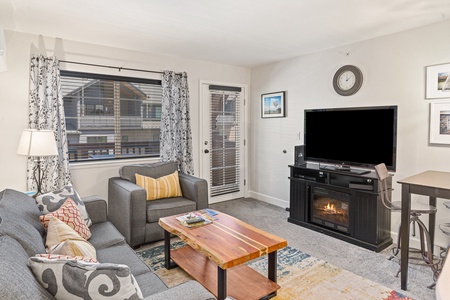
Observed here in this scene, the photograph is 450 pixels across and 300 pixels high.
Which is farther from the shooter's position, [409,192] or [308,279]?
[308,279]

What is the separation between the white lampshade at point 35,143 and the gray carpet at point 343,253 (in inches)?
108

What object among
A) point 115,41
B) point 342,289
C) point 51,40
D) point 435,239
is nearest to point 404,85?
point 435,239

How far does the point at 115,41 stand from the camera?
3705mm

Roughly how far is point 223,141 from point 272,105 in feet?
3.56

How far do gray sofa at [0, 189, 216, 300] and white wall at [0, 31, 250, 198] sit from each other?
1.27m

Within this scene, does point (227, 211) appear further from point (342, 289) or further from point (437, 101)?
point (437, 101)

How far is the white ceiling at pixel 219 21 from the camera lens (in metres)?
2.59

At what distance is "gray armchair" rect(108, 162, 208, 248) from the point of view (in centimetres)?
312

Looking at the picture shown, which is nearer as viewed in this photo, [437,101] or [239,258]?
[239,258]

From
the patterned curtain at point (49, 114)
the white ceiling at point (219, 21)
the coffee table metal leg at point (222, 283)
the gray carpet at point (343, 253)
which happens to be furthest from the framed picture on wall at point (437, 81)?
the patterned curtain at point (49, 114)

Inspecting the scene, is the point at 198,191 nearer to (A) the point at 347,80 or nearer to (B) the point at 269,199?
(B) the point at 269,199

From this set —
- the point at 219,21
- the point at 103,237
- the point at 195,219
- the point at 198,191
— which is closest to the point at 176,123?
the point at 198,191

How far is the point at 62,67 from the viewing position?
3627 mm

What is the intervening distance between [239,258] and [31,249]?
1221 millimetres
